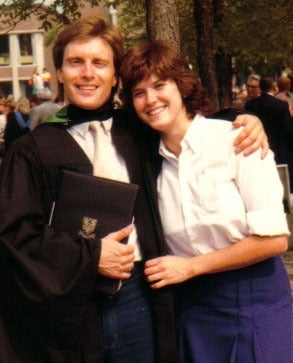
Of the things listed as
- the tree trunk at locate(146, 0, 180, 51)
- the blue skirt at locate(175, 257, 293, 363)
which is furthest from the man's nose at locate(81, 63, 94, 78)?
the tree trunk at locate(146, 0, 180, 51)

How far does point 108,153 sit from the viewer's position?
3244mm

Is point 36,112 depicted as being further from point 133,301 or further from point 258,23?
point 133,301

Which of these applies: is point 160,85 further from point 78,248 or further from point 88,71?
point 78,248

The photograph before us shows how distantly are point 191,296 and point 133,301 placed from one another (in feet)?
0.76

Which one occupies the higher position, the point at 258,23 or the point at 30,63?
the point at 258,23

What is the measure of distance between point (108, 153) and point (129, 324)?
2.04 feet

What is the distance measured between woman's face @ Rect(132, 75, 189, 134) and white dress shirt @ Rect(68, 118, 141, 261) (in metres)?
0.17

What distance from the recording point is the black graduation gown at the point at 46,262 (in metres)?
3.02

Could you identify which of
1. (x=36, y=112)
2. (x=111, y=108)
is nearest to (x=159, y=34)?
(x=36, y=112)

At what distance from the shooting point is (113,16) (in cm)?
2509

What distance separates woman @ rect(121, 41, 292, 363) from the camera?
3154mm

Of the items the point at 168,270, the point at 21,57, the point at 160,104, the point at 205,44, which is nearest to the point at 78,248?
the point at 168,270

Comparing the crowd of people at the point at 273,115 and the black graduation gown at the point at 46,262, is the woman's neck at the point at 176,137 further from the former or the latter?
the crowd of people at the point at 273,115

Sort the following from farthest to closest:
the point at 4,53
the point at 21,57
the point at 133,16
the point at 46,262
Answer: the point at 4,53 < the point at 21,57 < the point at 133,16 < the point at 46,262
